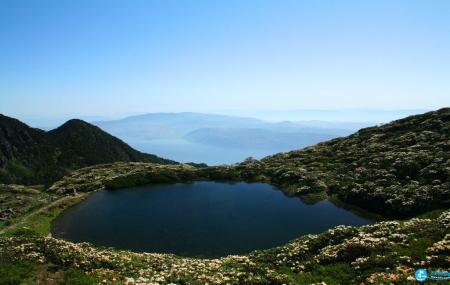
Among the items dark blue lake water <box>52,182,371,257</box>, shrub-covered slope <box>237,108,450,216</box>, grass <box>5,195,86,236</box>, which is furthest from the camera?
shrub-covered slope <box>237,108,450,216</box>

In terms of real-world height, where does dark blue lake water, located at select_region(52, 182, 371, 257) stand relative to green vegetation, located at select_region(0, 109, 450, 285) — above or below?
below

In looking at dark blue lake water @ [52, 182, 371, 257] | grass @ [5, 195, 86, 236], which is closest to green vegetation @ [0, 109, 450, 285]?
grass @ [5, 195, 86, 236]

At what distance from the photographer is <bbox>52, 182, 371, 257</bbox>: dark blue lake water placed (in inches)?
1464

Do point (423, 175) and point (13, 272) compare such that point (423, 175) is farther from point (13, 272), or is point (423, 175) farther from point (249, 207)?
point (13, 272)

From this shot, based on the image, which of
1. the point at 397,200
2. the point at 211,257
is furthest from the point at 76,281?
the point at 397,200

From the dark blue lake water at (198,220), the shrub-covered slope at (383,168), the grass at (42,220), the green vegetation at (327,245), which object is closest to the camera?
the green vegetation at (327,245)

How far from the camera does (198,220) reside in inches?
1729

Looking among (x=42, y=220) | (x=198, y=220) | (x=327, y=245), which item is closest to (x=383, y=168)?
(x=198, y=220)

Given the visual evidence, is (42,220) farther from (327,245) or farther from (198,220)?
(327,245)

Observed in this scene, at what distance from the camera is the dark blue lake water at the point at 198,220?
37.2 m

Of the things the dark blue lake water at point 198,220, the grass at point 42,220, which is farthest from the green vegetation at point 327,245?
the dark blue lake water at point 198,220

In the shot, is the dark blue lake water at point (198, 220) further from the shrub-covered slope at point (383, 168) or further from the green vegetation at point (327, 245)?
the shrub-covered slope at point (383, 168)

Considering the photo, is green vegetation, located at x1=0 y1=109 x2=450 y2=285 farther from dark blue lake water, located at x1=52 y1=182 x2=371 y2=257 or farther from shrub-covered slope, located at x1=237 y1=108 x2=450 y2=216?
dark blue lake water, located at x1=52 y1=182 x2=371 y2=257

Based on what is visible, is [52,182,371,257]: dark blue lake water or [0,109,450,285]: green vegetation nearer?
[0,109,450,285]: green vegetation
